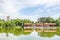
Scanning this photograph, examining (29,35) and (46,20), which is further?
(46,20)

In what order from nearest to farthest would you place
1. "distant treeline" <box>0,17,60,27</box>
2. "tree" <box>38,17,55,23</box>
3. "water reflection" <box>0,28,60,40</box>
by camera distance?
"water reflection" <box>0,28,60,40</box>, "distant treeline" <box>0,17,60,27</box>, "tree" <box>38,17,55,23</box>

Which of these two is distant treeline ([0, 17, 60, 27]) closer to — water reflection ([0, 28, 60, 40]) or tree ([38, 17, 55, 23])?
tree ([38, 17, 55, 23])

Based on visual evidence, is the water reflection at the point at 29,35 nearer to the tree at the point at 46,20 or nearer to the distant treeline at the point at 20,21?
the distant treeline at the point at 20,21

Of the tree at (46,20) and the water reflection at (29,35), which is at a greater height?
the tree at (46,20)

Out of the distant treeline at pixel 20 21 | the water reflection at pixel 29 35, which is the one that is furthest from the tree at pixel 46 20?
the water reflection at pixel 29 35

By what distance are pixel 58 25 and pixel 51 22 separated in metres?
2.02

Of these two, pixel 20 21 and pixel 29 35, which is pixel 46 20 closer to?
pixel 20 21

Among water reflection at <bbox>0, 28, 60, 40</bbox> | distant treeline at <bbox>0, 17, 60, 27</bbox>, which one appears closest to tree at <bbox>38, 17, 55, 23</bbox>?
distant treeline at <bbox>0, 17, 60, 27</bbox>

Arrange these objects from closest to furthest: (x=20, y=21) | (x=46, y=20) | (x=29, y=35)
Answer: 1. (x=29, y=35)
2. (x=20, y=21)
3. (x=46, y=20)

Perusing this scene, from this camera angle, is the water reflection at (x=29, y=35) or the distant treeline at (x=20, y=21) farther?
the distant treeline at (x=20, y=21)

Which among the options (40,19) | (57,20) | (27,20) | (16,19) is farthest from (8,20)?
(57,20)

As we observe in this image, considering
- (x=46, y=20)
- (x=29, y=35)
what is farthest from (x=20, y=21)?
(x=29, y=35)

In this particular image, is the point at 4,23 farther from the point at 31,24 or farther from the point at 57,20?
the point at 57,20

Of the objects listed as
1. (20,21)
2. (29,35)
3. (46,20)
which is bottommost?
(29,35)
